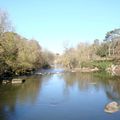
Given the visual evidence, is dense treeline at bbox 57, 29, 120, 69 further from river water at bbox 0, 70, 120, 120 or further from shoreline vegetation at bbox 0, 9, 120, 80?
river water at bbox 0, 70, 120, 120

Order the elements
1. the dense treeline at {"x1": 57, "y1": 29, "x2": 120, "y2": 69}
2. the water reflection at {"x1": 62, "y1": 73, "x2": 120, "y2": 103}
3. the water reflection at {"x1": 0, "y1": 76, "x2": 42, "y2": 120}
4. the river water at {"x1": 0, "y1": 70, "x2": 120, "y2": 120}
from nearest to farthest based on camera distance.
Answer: the river water at {"x1": 0, "y1": 70, "x2": 120, "y2": 120}, the water reflection at {"x1": 0, "y1": 76, "x2": 42, "y2": 120}, the water reflection at {"x1": 62, "y1": 73, "x2": 120, "y2": 103}, the dense treeline at {"x1": 57, "y1": 29, "x2": 120, "y2": 69}

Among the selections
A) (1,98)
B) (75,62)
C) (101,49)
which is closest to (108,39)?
Result: (101,49)

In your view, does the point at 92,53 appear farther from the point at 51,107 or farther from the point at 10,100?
the point at 51,107

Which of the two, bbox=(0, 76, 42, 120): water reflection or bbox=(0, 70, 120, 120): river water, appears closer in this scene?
bbox=(0, 70, 120, 120): river water

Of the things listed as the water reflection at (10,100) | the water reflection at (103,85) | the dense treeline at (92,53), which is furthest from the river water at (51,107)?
the dense treeline at (92,53)

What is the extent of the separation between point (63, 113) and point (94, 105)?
484cm

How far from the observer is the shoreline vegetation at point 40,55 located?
41.6 meters

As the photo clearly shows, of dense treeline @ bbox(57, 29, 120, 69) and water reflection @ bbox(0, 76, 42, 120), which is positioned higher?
dense treeline @ bbox(57, 29, 120, 69)

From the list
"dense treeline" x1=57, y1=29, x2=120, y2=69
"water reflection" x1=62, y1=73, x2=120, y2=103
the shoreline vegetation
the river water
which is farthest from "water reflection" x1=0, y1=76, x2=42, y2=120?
"dense treeline" x1=57, y1=29, x2=120, y2=69

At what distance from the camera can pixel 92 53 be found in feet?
362

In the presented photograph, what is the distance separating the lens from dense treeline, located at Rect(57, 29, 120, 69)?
89012mm

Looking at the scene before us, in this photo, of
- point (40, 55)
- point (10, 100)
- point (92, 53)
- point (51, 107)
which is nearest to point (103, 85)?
point (10, 100)

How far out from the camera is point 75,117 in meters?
22.0

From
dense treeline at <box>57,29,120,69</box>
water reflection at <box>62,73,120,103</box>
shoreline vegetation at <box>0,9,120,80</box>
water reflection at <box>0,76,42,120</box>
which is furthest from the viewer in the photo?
dense treeline at <box>57,29,120,69</box>
